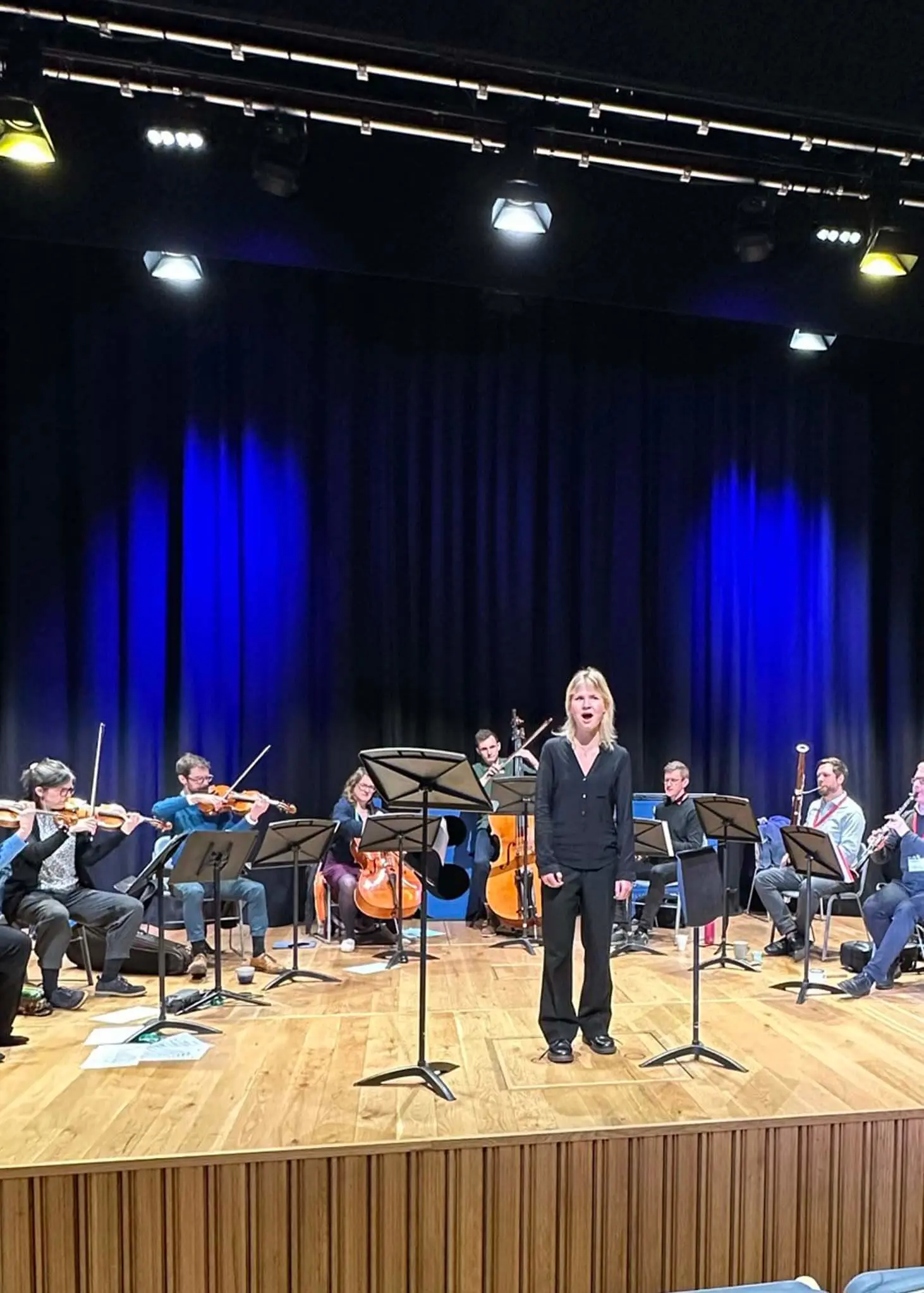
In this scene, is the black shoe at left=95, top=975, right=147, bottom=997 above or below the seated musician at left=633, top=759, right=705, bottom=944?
below

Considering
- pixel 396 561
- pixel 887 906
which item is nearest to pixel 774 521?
pixel 396 561

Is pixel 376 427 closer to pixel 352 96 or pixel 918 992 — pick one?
pixel 352 96

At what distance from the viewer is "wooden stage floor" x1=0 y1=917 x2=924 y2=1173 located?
315cm

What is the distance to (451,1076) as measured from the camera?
3.76 meters

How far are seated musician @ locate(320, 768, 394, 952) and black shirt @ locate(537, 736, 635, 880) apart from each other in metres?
2.44

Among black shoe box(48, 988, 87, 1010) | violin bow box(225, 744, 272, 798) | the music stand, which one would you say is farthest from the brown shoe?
the music stand

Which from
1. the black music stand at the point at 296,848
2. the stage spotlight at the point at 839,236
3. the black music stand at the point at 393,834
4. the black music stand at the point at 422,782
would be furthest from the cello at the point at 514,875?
the stage spotlight at the point at 839,236

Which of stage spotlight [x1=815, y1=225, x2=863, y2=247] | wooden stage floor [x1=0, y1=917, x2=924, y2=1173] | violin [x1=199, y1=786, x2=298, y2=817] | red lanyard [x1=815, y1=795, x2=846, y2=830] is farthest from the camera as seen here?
violin [x1=199, y1=786, x2=298, y2=817]

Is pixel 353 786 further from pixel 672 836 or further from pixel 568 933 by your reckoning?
pixel 568 933

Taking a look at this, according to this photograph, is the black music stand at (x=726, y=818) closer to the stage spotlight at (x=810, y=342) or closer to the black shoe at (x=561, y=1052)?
the black shoe at (x=561, y=1052)

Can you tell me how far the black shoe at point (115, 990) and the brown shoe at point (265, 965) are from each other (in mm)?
754

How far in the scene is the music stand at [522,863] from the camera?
582 centimetres

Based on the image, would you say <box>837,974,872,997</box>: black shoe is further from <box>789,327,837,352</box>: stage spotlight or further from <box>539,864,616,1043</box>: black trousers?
<box>789,327,837,352</box>: stage spotlight

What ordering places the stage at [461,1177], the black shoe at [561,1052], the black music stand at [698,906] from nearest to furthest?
the stage at [461,1177]
the black music stand at [698,906]
the black shoe at [561,1052]
